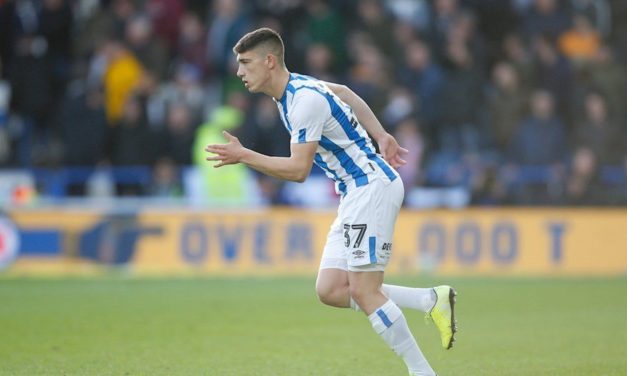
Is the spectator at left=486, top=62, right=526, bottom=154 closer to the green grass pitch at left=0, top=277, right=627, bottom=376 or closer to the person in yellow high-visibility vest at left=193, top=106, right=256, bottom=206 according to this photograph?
the green grass pitch at left=0, top=277, right=627, bottom=376

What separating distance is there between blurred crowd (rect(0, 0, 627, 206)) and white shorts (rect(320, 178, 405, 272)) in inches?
404

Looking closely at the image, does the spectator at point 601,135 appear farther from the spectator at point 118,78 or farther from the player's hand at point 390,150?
the player's hand at point 390,150

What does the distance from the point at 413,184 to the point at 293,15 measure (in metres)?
3.79

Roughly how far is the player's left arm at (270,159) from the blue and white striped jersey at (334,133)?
11cm

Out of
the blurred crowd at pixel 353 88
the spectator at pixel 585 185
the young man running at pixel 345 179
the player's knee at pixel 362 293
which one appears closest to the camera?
the young man running at pixel 345 179

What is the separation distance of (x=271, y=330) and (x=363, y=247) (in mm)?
3896

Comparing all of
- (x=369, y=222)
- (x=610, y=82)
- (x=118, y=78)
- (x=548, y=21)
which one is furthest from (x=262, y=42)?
(x=548, y=21)

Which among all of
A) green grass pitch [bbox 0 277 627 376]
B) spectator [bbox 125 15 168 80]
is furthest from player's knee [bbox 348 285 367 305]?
spectator [bbox 125 15 168 80]

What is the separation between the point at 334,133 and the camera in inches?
290

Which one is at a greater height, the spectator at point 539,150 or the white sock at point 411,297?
the spectator at point 539,150

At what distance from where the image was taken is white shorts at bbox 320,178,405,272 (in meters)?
7.23

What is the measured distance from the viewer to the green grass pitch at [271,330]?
8508 millimetres

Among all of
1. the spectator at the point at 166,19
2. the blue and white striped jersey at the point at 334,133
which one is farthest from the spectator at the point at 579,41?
the blue and white striped jersey at the point at 334,133

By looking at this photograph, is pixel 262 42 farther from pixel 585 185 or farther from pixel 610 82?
pixel 610 82
